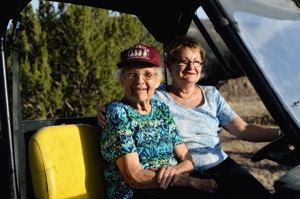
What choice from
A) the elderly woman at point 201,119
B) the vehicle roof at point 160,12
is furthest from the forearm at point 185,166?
the vehicle roof at point 160,12

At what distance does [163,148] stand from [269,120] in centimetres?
692

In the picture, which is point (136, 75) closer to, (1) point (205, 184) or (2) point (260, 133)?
(1) point (205, 184)

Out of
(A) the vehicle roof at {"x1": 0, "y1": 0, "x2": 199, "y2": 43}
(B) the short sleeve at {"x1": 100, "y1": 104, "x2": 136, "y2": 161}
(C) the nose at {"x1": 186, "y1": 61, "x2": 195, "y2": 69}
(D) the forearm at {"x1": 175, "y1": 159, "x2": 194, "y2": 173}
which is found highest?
(A) the vehicle roof at {"x1": 0, "y1": 0, "x2": 199, "y2": 43}

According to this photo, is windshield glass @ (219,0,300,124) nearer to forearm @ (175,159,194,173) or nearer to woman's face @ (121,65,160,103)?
woman's face @ (121,65,160,103)

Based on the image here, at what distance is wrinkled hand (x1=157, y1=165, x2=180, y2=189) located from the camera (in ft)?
7.04

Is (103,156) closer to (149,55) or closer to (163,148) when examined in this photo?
(163,148)

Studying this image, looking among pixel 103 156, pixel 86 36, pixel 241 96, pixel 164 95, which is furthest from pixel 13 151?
pixel 241 96

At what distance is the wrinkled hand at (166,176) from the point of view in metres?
2.14

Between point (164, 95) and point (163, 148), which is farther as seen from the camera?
point (164, 95)

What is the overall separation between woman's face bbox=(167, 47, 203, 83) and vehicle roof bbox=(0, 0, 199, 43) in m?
0.27

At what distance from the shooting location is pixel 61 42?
6395 millimetres

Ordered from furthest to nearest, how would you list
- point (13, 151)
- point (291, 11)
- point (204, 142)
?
1. point (204, 142)
2. point (291, 11)
3. point (13, 151)

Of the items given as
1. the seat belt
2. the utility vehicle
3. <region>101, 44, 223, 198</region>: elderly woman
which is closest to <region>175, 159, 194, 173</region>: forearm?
<region>101, 44, 223, 198</region>: elderly woman

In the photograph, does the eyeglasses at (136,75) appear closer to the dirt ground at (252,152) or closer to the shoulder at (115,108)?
the shoulder at (115,108)
